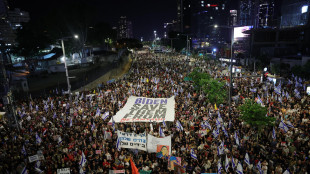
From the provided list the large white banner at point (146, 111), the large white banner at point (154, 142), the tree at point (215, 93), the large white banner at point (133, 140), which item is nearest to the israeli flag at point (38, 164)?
the large white banner at point (133, 140)

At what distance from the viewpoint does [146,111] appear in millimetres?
15344

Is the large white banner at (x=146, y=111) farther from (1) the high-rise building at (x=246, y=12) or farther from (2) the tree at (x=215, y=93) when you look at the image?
(1) the high-rise building at (x=246, y=12)

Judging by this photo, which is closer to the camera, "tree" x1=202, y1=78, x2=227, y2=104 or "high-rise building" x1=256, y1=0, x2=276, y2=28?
"tree" x1=202, y1=78, x2=227, y2=104

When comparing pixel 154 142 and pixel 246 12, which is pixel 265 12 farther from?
pixel 154 142

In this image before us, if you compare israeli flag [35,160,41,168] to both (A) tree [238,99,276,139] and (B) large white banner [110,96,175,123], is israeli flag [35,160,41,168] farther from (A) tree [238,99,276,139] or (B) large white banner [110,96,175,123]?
(A) tree [238,99,276,139]

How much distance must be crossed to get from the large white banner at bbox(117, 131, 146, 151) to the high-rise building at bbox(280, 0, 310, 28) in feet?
204

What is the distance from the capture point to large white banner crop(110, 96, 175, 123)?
14.0 metres

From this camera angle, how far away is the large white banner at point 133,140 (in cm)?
1091

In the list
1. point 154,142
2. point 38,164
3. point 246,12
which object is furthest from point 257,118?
point 246,12

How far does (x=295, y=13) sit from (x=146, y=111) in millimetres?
63011

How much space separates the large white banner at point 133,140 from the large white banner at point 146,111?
8.84 ft

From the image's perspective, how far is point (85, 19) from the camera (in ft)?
148

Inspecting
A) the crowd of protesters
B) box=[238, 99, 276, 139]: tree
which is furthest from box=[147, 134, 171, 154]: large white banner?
box=[238, 99, 276, 139]: tree

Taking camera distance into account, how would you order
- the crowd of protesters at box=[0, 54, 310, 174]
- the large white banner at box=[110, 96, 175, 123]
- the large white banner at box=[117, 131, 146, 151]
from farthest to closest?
the large white banner at box=[110, 96, 175, 123], the large white banner at box=[117, 131, 146, 151], the crowd of protesters at box=[0, 54, 310, 174]
